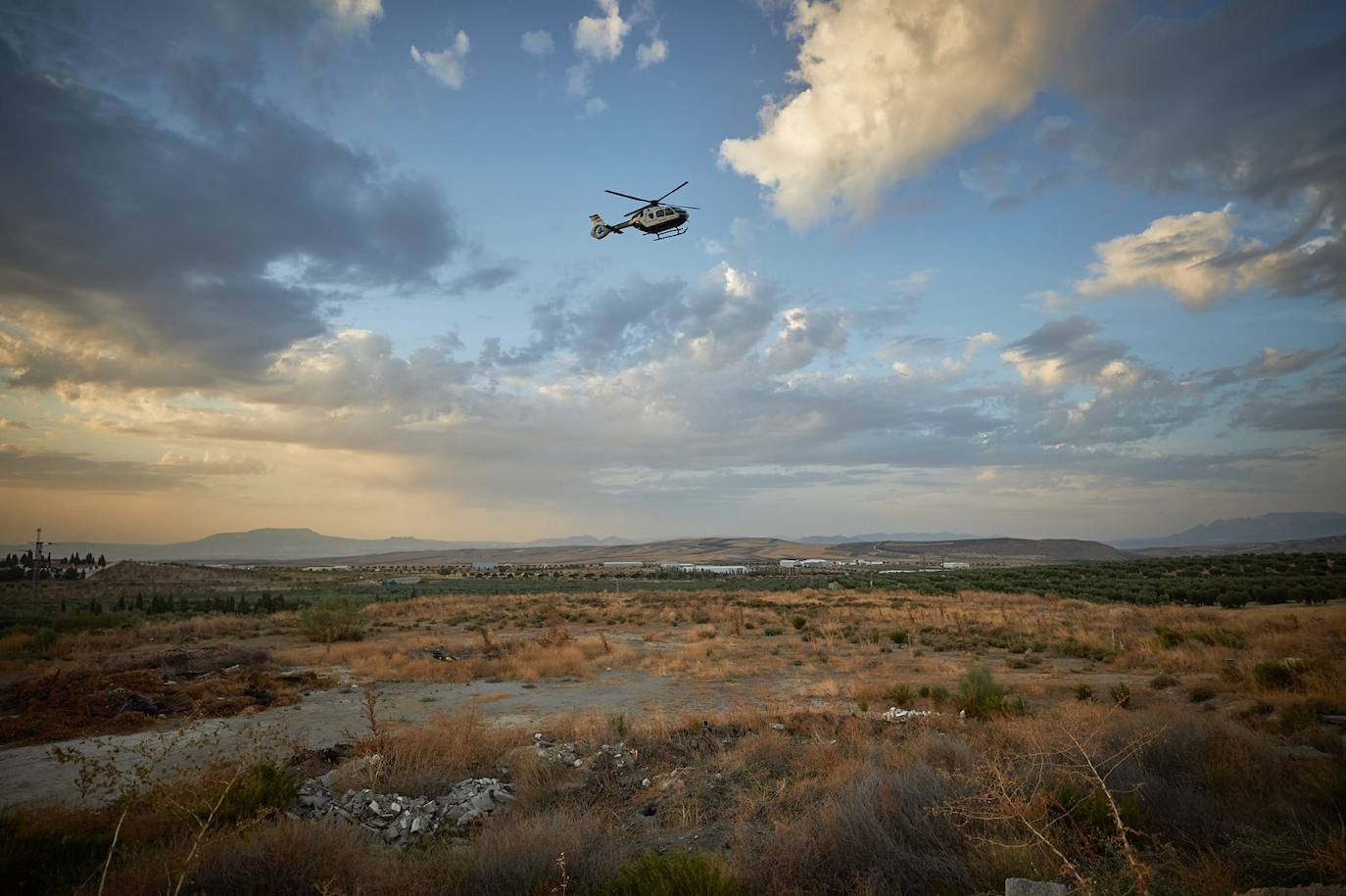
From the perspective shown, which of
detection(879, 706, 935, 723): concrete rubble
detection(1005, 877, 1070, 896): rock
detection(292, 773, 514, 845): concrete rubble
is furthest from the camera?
detection(879, 706, 935, 723): concrete rubble

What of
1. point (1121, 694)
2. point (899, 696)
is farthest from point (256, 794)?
point (1121, 694)

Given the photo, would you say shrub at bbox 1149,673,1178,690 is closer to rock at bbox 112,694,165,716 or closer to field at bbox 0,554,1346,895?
field at bbox 0,554,1346,895

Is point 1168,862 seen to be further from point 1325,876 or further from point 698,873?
point 698,873

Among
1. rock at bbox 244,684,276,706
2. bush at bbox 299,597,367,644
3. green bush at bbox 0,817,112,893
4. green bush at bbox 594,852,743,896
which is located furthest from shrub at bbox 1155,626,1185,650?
bush at bbox 299,597,367,644

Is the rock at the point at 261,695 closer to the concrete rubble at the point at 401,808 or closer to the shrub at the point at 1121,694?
the concrete rubble at the point at 401,808

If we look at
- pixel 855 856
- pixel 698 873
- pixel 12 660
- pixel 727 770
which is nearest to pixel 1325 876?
pixel 855 856

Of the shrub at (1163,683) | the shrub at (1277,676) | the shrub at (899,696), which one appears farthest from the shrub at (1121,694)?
the shrub at (899,696)

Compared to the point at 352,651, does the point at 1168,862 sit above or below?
above
